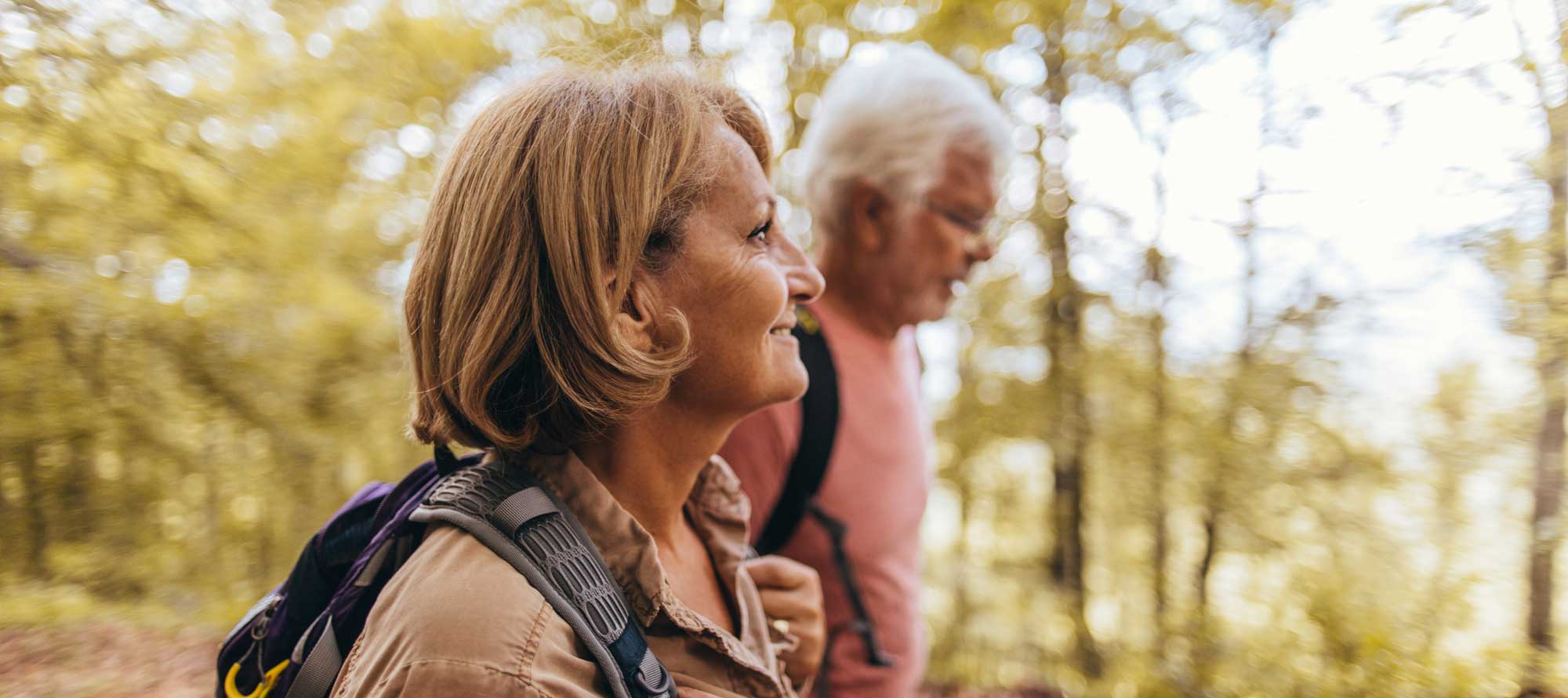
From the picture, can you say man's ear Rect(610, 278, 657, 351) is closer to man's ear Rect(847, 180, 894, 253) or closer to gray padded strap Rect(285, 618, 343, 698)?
gray padded strap Rect(285, 618, 343, 698)

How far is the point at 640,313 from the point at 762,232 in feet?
0.86

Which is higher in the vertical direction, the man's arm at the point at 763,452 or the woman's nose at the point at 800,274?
the woman's nose at the point at 800,274

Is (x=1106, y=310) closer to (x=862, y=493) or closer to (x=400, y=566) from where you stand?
(x=862, y=493)

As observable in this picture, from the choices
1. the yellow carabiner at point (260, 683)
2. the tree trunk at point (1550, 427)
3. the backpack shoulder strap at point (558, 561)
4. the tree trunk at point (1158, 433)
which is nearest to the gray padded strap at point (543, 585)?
the backpack shoulder strap at point (558, 561)

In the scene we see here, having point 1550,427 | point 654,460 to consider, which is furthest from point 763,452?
point 1550,427

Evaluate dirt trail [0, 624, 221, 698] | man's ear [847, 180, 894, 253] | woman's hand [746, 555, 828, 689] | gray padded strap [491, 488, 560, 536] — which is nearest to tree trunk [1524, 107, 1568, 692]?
woman's hand [746, 555, 828, 689]

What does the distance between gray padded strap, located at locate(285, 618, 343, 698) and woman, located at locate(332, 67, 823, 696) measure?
55mm

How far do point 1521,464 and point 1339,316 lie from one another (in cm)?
66

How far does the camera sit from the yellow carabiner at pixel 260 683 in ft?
3.59

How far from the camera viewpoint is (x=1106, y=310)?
3521 millimetres

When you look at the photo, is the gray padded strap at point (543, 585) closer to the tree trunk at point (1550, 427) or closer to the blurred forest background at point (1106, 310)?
the blurred forest background at point (1106, 310)

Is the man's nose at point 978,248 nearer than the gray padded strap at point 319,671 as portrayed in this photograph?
No

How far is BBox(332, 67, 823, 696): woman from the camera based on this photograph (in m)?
1.03

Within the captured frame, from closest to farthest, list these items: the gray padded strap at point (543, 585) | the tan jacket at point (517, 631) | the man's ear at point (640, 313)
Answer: the tan jacket at point (517, 631) < the gray padded strap at point (543, 585) < the man's ear at point (640, 313)
